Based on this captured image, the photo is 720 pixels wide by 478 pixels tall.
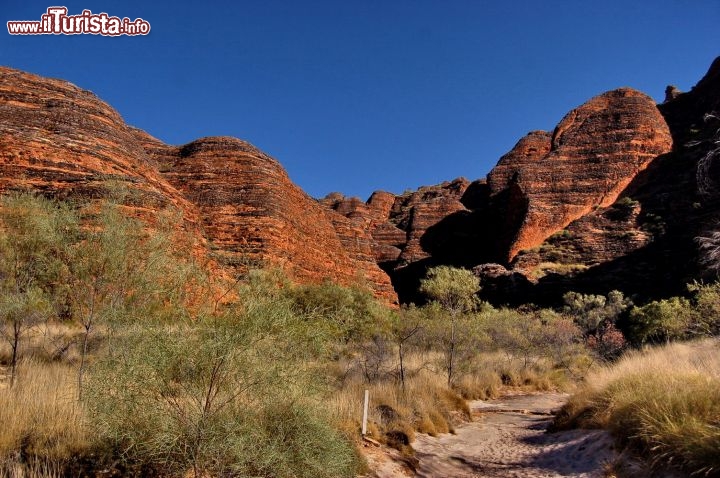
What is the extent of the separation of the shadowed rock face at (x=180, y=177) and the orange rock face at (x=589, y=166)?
2282 centimetres

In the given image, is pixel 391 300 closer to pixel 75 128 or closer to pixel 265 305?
pixel 75 128

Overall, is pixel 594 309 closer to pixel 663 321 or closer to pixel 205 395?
pixel 663 321

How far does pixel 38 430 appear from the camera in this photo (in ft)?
14.4

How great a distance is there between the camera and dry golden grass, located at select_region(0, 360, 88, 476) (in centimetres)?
400

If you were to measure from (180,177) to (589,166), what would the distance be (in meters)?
49.4

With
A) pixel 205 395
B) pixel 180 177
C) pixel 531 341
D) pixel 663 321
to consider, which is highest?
pixel 180 177

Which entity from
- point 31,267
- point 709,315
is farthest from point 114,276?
point 709,315

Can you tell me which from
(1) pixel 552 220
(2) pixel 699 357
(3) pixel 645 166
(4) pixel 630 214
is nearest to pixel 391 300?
(1) pixel 552 220

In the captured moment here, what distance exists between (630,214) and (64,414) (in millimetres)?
54941

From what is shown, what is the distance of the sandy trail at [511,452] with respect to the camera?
702 cm

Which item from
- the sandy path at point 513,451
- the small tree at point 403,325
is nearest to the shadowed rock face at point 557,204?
the small tree at point 403,325

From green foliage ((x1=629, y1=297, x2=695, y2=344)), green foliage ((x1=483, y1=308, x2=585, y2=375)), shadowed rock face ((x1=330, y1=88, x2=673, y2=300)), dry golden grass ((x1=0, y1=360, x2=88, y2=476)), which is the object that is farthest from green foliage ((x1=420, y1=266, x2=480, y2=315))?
shadowed rock face ((x1=330, y1=88, x2=673, y2=300))

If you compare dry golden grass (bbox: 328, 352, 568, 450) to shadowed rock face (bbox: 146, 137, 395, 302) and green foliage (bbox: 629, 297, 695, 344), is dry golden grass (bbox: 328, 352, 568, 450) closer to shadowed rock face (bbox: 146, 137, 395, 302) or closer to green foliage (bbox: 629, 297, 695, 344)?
green foliage (bbox: 629, 297, 695, 344)

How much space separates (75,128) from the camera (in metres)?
24.9
